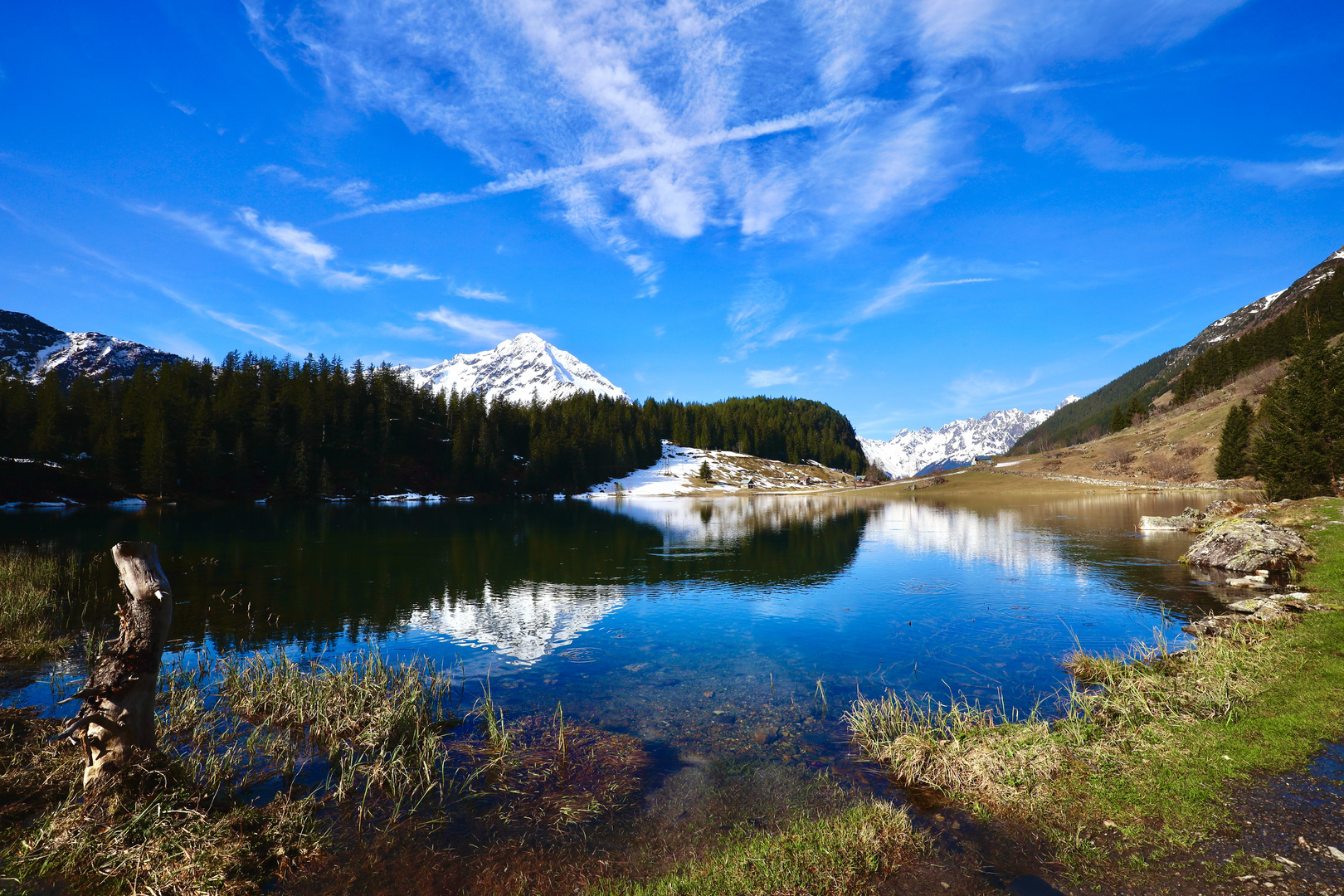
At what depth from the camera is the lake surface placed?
1590 centimetres

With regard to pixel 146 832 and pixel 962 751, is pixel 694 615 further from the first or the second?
pixel 146 832

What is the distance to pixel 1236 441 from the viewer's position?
261 ft

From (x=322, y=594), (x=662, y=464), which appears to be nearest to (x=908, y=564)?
(x=322, y=594)

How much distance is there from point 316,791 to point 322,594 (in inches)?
876

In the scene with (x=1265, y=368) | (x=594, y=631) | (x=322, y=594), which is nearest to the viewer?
(x=594, y=631)

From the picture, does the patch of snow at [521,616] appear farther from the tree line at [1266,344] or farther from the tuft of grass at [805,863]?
the tree line at [1266,344]

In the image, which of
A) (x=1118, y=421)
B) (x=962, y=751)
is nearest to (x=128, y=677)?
(x=962, y=751)

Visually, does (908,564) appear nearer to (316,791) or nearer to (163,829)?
(316,791)

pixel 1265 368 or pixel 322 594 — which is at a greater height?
pixel 1265 368

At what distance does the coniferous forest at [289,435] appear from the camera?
309ft

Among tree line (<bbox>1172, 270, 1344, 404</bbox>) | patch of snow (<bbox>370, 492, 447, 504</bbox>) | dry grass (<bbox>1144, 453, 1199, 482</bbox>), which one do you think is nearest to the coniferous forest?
patch of snow (<bbox>370, 492, 447, 504</bbox>)

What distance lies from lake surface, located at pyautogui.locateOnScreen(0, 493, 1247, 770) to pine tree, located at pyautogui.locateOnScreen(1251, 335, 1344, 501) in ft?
33.0

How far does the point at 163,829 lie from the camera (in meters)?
7.61

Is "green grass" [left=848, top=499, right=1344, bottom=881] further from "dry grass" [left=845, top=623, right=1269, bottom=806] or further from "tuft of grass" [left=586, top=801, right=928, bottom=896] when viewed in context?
"tuft of grass" [left=586, top=801, right=928, bottom=896]
